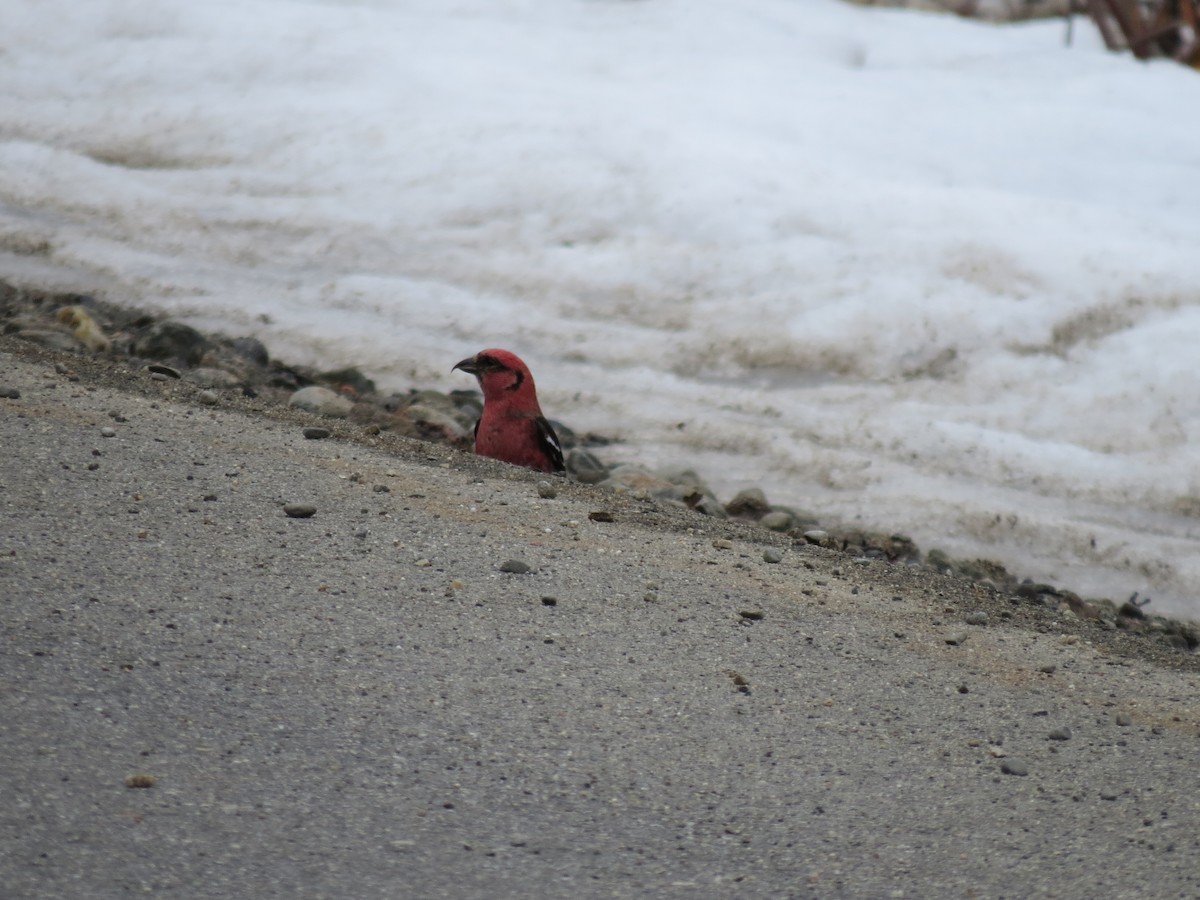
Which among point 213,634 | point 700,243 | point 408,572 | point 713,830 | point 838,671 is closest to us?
point 713,830

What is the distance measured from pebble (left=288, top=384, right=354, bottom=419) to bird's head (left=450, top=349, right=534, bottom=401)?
0.44 metres

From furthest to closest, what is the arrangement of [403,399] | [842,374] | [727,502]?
[842,374] < [403,399] < [727,502]

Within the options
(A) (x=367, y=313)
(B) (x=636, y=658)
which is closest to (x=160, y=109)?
(A) (x=367, y=313)

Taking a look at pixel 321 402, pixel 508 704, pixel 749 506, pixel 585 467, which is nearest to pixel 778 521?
pixel 749 506

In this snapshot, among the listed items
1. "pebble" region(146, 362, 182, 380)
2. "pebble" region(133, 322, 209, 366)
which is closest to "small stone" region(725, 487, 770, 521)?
"pebble" region(146, 362, 182, 380)

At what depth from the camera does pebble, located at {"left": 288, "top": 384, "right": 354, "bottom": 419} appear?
5078 millimetres

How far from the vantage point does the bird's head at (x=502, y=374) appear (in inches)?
198

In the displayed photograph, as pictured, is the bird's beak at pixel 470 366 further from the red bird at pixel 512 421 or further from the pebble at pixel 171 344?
the pebble at pixel 171 344

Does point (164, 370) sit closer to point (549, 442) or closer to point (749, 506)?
point (549, 442)

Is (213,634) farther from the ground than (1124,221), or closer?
closer

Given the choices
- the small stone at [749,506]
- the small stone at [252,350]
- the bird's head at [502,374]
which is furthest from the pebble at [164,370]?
the small stone at [749,506]

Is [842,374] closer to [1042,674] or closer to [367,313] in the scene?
[367,313]

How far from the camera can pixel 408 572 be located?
3.38 meters

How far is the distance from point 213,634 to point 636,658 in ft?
2.92
